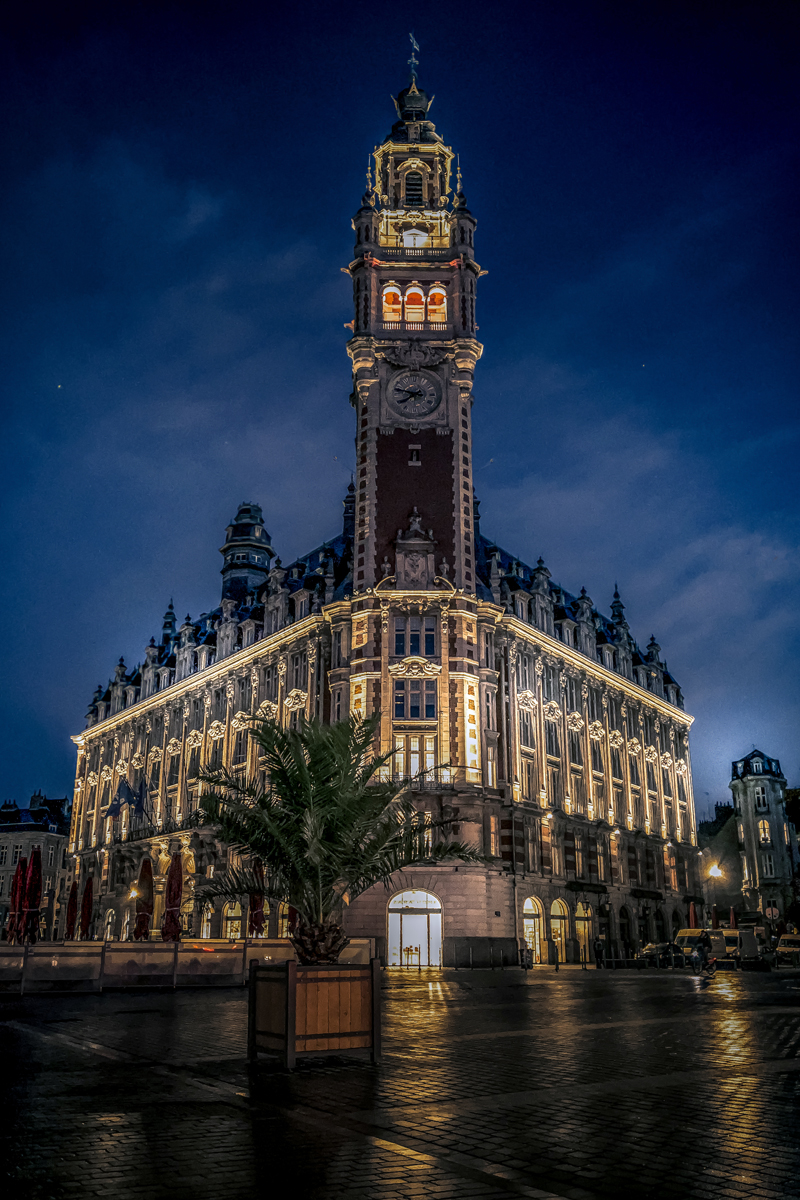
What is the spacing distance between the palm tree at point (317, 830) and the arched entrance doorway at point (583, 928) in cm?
5398

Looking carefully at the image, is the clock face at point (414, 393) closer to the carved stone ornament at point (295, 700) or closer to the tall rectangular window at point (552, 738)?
the carved stone ornament at point (295, 700)

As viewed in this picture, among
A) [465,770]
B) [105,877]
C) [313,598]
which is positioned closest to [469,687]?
[465,770]

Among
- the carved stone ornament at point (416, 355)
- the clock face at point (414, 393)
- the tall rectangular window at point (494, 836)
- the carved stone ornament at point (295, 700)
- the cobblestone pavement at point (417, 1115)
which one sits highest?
the carved stone ornament at point (416, 355)

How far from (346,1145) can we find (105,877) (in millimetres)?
80513

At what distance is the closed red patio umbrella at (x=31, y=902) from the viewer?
135 ft

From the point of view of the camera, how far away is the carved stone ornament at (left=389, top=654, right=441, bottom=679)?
56.7m

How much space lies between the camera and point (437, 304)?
6775 cm

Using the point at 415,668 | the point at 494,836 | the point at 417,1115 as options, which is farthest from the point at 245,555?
the point at 417,1115

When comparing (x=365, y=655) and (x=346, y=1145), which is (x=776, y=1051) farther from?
(x=365, y=655)

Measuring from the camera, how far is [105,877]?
271 feet

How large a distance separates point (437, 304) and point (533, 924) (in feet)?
136

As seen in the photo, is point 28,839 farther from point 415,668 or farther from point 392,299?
point 392,299

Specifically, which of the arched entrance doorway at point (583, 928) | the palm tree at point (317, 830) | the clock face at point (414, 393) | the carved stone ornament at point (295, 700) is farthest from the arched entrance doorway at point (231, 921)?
the palm tree at point (317, 830)

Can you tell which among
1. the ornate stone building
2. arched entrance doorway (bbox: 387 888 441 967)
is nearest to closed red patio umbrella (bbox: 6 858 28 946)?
the ornate stone building
